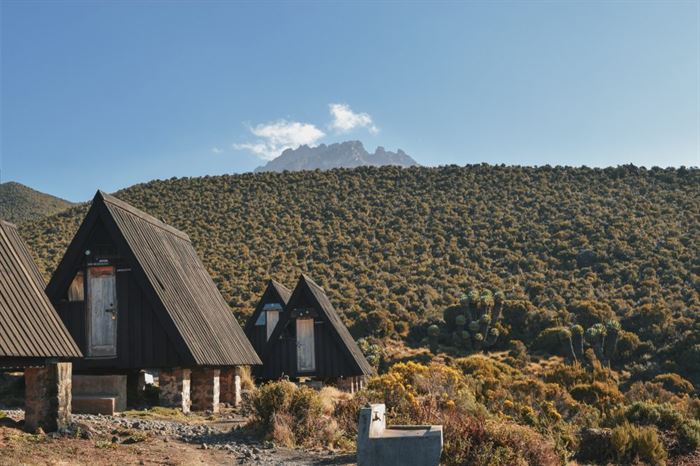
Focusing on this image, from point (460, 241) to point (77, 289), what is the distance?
143 ft

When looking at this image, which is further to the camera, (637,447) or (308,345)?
(308,345)

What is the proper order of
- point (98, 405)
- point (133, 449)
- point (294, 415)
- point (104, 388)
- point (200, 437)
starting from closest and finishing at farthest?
point (133, 449)
point (200, 437)
point (294, 415)
point (98, 405)
point (104, 388)

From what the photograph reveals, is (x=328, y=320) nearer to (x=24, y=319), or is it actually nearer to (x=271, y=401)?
(x=271, y=401)

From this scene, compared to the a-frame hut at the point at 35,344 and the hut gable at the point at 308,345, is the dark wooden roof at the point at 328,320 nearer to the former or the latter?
the hut gable at the point at 308,345

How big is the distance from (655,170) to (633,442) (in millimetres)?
62769

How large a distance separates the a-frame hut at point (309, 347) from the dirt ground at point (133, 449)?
10.6 meters

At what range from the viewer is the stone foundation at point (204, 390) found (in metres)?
18.0

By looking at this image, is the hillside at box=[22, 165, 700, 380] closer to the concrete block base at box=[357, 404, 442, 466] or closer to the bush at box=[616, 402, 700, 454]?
the bush at box=[616, 402, 700, 454]

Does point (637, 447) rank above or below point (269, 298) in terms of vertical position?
below

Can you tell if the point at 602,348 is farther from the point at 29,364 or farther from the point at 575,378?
the point at 29,364

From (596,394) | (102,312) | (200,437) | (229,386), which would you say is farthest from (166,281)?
(596,394)

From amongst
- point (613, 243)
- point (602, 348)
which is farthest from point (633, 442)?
point (613, 243)

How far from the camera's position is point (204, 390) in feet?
59.2

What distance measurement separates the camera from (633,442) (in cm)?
1453
